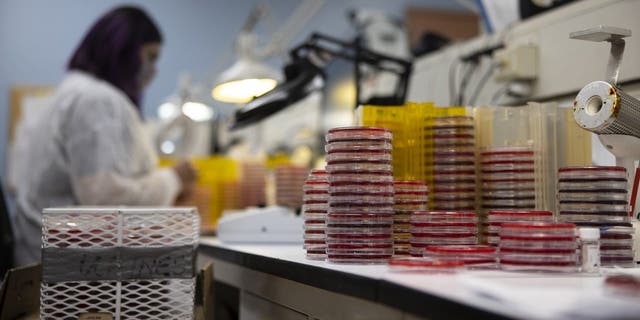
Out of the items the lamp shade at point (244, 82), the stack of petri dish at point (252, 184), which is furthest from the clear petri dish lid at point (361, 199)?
the stack of petri dish at point (252, 184)

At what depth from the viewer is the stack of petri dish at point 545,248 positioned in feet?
3.43

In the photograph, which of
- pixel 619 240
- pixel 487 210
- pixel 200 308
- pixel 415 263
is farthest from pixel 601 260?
pixel 200 308

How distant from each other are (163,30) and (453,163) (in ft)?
14.0

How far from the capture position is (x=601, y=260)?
1.20m

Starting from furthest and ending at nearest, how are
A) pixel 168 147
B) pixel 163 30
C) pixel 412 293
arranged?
pixel 163 30 < pixel 168 147 < pixel 412 293

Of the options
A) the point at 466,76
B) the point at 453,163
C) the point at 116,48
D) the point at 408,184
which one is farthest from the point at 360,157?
the point at 116,48

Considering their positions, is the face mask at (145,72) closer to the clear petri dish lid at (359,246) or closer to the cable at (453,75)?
the cable at (453,75)

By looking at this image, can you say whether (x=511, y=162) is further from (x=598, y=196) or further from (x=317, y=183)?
(x=317, y=183)

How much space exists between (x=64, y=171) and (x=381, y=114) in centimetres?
137

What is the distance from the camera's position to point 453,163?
1.41m

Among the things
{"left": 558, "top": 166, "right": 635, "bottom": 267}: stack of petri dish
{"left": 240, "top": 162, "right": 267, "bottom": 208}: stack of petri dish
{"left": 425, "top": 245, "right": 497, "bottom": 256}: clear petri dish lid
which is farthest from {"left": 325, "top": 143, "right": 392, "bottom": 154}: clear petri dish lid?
{"left": 240, "top": 162, "right": 267, "bottom": 208}: stack of petri dish

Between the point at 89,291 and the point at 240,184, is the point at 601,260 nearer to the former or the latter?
the point at 89,291

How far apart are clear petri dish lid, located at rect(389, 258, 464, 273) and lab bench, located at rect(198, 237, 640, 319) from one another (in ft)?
0.05

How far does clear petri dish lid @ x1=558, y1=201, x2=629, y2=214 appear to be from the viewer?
48.3 inches
